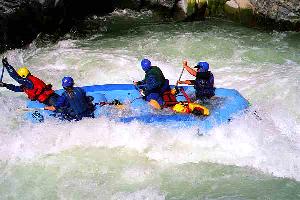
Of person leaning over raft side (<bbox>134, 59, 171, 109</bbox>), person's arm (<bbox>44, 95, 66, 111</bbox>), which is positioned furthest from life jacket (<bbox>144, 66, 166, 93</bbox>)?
person's arm (<bbox>44, 95, 66, 111</bbox>)

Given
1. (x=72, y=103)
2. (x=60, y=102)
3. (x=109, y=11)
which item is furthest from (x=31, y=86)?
(x=109, y=11)

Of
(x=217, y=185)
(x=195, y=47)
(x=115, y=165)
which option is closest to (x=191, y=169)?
(x=217, y=185)

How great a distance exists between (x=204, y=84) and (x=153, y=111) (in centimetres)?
101

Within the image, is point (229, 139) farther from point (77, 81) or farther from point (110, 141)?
point (77, 81)

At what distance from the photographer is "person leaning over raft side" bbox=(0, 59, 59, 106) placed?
726 centimetres

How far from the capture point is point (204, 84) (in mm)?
7305

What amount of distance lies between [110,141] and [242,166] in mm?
2229

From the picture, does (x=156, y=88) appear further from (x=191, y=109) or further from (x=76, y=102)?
(x=76, y=102)

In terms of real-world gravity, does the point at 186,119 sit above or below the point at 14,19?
below

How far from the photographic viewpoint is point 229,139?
23.1 ft

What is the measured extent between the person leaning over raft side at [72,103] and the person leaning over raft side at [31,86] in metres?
0.20

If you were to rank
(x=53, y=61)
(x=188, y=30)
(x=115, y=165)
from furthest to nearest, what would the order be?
(x=188, y=30)
(x=53, y=61)
(x=115, y=165)

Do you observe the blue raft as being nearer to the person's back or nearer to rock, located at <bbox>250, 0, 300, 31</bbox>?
the person's back

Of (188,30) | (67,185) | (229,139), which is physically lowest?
(67,185)
